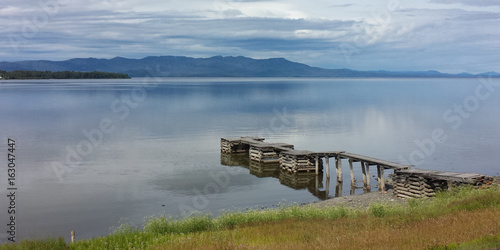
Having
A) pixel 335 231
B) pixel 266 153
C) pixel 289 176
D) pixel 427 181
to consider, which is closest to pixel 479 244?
pixel 335 231

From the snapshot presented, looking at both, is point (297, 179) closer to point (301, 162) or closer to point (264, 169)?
point (301, 162)

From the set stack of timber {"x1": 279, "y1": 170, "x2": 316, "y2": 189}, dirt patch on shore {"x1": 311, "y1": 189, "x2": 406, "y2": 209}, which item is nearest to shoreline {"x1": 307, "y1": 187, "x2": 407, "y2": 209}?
dirt patch on shore {"x1": 311, "y1": 189, "x2": 406, "y2": 209}

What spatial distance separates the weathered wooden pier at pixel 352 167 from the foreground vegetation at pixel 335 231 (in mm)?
5362

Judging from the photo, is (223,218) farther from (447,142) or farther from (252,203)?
(447,142)

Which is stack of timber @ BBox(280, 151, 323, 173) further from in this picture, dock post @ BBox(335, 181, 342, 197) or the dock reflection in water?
dock post @ BBox(335, 181, 342, 197)

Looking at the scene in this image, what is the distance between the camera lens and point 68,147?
151ft

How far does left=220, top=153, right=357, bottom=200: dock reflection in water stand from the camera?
30984 mm

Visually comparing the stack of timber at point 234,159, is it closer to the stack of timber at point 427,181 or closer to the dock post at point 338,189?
the dock post at point 338,189

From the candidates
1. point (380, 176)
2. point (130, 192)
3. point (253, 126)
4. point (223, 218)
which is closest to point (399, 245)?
point (223, 218)

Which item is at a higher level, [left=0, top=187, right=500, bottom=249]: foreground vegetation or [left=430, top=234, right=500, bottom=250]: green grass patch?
[left=430, top=234, right=500, bottom=250]: green grass patch

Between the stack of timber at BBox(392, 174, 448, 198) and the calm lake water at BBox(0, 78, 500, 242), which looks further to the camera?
the calm lake water at BBox(0, 78, 500, 242)

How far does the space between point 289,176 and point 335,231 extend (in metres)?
21.1

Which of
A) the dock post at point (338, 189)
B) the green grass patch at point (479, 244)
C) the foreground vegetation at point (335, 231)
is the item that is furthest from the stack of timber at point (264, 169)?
the green grass patch at point (479, 244)

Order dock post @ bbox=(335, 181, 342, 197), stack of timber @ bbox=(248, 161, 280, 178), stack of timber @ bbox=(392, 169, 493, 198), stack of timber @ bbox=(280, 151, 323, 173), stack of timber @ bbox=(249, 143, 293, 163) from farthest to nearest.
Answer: stack of timber @ bbox=(249, 143, 293, 163) < stack of timber @ bbox=(248, 161, 280, 178) < stack of timber @ bbox=(280, 151, 323, 173) < dock post @ bbox=(335, 181, 342, 197) < stack of timber @ bbox=(392, 169, 493, 198)
